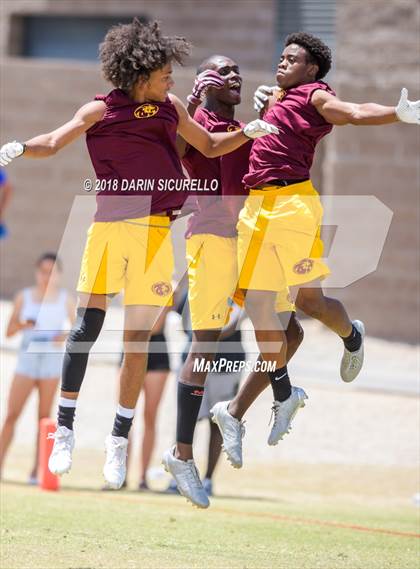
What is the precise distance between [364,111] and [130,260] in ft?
5.10

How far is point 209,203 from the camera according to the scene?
758 centimetres

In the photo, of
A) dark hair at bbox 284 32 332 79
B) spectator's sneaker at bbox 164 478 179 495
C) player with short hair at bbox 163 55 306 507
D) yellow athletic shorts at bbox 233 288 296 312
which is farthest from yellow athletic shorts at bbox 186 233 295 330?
spectator's sneaker at bbox 164 478 179 495

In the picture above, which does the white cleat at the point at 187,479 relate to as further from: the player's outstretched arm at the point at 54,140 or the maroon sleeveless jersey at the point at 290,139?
the player's outstretched arm at the point at 54,140

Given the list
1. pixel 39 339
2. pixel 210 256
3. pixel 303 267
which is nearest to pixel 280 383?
pixel 303 267

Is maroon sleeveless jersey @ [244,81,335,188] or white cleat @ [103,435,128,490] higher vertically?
maroon sleeveless jersey @ [244,81,335,188]

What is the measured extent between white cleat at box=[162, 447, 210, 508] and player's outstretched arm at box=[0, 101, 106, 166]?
1.97 meters

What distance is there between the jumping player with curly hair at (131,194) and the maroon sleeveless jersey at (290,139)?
28 cm

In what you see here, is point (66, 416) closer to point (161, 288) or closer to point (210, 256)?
point (161, 288)

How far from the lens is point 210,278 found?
7465 millimetres

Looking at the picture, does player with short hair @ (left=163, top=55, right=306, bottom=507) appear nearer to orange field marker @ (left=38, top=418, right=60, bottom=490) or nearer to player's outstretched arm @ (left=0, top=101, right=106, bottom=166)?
player's outstretched arm @ (left=0, top=101, right=106, bottom=166)

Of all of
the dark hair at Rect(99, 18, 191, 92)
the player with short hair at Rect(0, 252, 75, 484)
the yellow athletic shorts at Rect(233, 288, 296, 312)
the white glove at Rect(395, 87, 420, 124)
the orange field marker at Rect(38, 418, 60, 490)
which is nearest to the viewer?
the white glove at Rect(395, 87, 420, 124)

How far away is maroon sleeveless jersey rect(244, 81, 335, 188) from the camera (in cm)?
720

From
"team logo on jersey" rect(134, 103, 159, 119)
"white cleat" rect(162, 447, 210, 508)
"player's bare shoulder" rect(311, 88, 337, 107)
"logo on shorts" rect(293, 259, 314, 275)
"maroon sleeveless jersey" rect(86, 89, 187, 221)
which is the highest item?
"player's bare shoulder" rect(311, 88, 337, 107)

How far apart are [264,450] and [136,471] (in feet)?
5.32
